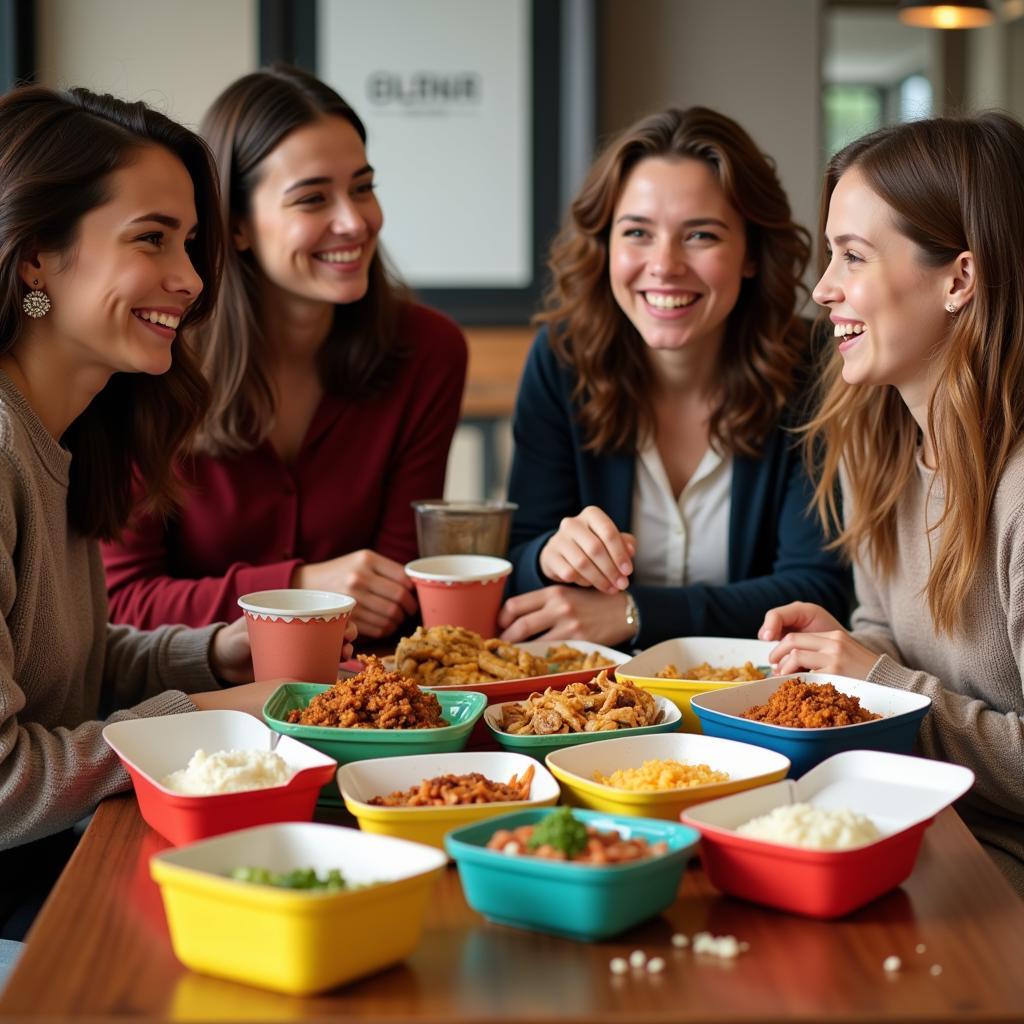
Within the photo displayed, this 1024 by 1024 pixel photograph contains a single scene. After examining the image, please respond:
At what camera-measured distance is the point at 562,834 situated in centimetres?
110

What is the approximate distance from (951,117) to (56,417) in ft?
4.40

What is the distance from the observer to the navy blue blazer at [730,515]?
7.19 ft

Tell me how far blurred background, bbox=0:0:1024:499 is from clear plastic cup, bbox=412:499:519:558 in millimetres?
2437

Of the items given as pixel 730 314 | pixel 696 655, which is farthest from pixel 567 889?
pixel 730 314

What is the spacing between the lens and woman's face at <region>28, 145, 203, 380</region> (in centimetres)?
175

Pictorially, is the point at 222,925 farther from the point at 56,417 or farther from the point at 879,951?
the point at 56,417

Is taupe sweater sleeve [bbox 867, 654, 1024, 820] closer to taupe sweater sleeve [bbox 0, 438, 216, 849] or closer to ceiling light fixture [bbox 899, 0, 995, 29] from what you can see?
taupe sweater sleeve [bbox 0, 438, 216, 849]

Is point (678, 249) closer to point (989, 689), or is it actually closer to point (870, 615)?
point (870, 615)

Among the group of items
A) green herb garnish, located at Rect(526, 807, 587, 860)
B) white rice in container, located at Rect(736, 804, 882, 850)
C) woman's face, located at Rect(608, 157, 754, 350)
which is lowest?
white rice in container, located at Rect(736, 804, 882, 850)

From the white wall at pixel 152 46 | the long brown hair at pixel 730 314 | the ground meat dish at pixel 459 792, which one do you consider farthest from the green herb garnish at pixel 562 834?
the white wall at pixel 152 46

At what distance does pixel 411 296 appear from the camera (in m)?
2.78

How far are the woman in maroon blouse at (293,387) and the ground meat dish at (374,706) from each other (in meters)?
0.79

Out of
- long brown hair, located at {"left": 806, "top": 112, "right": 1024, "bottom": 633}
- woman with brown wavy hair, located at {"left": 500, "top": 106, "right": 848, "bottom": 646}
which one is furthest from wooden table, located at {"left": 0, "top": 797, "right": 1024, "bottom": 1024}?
woman with brown wavy hair, located at {"left": 500, "top": 106, "right": 848, "bottom": 646}

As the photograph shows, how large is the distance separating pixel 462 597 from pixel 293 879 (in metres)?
0.92
